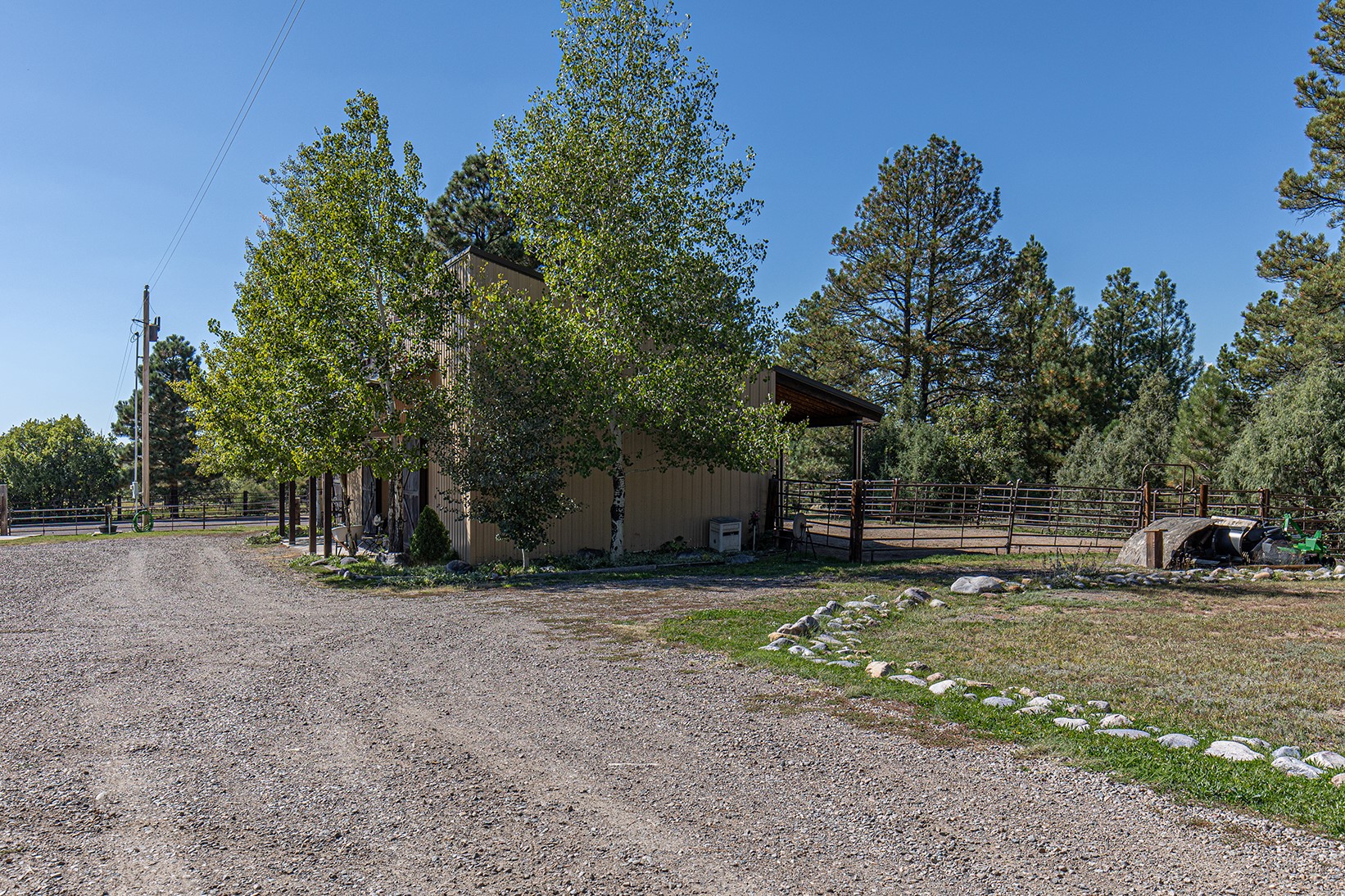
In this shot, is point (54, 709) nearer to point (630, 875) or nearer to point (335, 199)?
point (630, 875)

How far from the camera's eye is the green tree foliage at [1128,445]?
24562mm

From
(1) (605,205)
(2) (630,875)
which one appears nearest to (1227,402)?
(1) (605,205)

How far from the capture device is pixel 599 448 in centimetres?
1330

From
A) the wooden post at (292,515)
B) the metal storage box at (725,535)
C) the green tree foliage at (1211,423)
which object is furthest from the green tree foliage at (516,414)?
the green tree foliage at (1211,423)

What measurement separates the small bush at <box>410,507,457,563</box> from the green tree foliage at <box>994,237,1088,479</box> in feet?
75.4

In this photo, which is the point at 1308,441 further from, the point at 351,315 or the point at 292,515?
the point at 292,515

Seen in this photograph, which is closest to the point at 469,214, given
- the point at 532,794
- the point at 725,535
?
the point at 725,535

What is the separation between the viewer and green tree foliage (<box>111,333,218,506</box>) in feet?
133

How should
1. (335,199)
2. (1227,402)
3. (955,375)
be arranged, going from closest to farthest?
(335,199) < (1227,402) < (955,375)

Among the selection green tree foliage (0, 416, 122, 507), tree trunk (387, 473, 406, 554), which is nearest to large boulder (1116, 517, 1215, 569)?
tree trunk (387, 473, 406, 554)

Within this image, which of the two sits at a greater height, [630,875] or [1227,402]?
[1227,402]

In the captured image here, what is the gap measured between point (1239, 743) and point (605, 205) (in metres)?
12.2

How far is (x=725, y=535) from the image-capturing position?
16.8m

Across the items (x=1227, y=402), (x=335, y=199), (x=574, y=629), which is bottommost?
(x=574, y=629)
